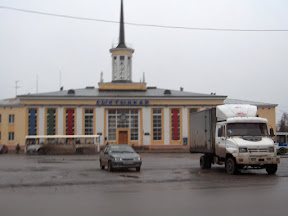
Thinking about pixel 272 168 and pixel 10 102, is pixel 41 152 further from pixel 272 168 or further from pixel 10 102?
pixel 272 168

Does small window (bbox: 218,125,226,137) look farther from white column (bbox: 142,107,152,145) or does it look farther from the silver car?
white column (bbox: 142,107,152,145)

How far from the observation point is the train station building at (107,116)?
5178 centimetres

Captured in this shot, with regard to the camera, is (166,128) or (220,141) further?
(166,128)

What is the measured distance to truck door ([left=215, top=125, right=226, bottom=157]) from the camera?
717 inches

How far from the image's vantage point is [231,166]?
1759 centimetres

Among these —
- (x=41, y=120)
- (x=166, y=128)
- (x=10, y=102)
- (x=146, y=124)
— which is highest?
(x=10, y=102)

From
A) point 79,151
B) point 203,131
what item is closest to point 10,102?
point 79,151

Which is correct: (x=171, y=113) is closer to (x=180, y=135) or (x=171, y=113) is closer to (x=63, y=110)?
(x=180, y=135)

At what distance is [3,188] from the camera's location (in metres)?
12.6

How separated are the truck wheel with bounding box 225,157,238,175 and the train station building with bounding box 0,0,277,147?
34.8 metres

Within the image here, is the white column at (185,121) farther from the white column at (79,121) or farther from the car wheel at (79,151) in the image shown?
the car wheel at (79,151)

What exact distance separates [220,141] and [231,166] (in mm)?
1529

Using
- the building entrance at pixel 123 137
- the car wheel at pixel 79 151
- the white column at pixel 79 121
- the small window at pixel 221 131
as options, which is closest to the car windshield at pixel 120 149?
the small window at pixel 221 131

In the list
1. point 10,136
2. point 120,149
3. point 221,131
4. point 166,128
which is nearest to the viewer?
point 221,131
